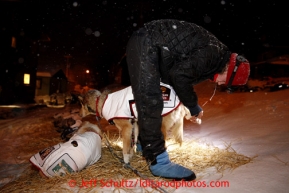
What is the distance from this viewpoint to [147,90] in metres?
2.33

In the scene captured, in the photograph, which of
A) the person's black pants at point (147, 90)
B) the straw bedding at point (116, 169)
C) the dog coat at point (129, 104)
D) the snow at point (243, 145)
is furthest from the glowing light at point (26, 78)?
the person's black pants at point (147, 90)

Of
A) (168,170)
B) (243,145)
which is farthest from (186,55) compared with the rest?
(243,145)

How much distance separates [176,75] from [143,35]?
62cm

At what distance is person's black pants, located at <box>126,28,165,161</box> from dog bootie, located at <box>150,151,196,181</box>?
81 mm

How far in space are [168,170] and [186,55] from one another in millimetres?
1261

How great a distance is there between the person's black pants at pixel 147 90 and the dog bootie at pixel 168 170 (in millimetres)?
81

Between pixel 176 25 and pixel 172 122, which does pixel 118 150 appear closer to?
pixel 172 122

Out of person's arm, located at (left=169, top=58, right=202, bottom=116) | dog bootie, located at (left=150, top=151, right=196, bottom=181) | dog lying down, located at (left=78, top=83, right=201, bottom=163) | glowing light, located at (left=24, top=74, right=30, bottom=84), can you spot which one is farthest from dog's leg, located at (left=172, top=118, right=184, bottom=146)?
glowing light, located at (left=24, top=74, right=30, bottom=84)

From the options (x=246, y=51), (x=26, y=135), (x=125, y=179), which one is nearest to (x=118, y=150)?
(x=125, y=179)

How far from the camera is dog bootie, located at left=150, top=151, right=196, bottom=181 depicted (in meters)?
2.23

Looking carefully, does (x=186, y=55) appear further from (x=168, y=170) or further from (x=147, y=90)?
(x=168, y=170)

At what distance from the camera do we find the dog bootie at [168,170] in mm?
2232

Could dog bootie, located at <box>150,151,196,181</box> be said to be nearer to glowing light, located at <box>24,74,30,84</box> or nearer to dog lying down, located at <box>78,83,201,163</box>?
dog lying down, located at <box>78,83,201,163</box>

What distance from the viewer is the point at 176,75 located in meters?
2.16
